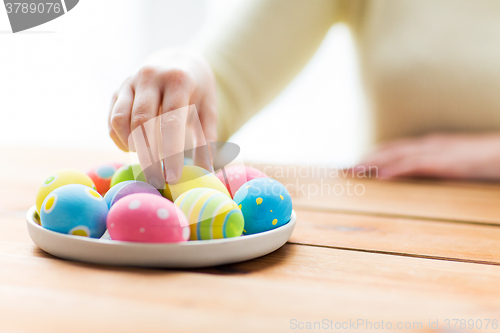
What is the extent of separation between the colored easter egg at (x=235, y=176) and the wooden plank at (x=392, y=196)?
0.61ft

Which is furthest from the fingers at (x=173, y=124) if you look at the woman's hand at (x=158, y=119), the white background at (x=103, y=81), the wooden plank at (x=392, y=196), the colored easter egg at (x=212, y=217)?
the white background at (x=103, y=81)

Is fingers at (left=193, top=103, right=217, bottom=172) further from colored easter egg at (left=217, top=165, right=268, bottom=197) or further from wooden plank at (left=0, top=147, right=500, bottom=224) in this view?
wooden plank at (left=0, top=147, right=500, bottom=224)

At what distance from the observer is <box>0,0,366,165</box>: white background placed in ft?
6.85

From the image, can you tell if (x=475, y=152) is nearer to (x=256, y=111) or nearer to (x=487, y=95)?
(x=487, y=95)

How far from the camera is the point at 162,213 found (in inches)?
18.6

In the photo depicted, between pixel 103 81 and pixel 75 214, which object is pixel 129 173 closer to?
pixel 75 214

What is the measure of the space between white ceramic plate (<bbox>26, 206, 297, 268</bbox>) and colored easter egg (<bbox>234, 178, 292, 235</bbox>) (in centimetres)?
6

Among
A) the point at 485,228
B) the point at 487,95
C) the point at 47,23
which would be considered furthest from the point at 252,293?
the point at 47,23

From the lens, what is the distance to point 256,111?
4.33 feet

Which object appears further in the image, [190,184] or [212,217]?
[190,184]

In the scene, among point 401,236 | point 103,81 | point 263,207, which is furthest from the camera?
point 103,81

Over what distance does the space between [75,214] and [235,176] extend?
281mm

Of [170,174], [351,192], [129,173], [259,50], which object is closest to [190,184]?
[170,174]

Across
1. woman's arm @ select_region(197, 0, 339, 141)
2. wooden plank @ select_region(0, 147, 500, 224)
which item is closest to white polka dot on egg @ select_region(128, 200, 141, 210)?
wooden plank @ select_region(0, 147, 500, 224)
